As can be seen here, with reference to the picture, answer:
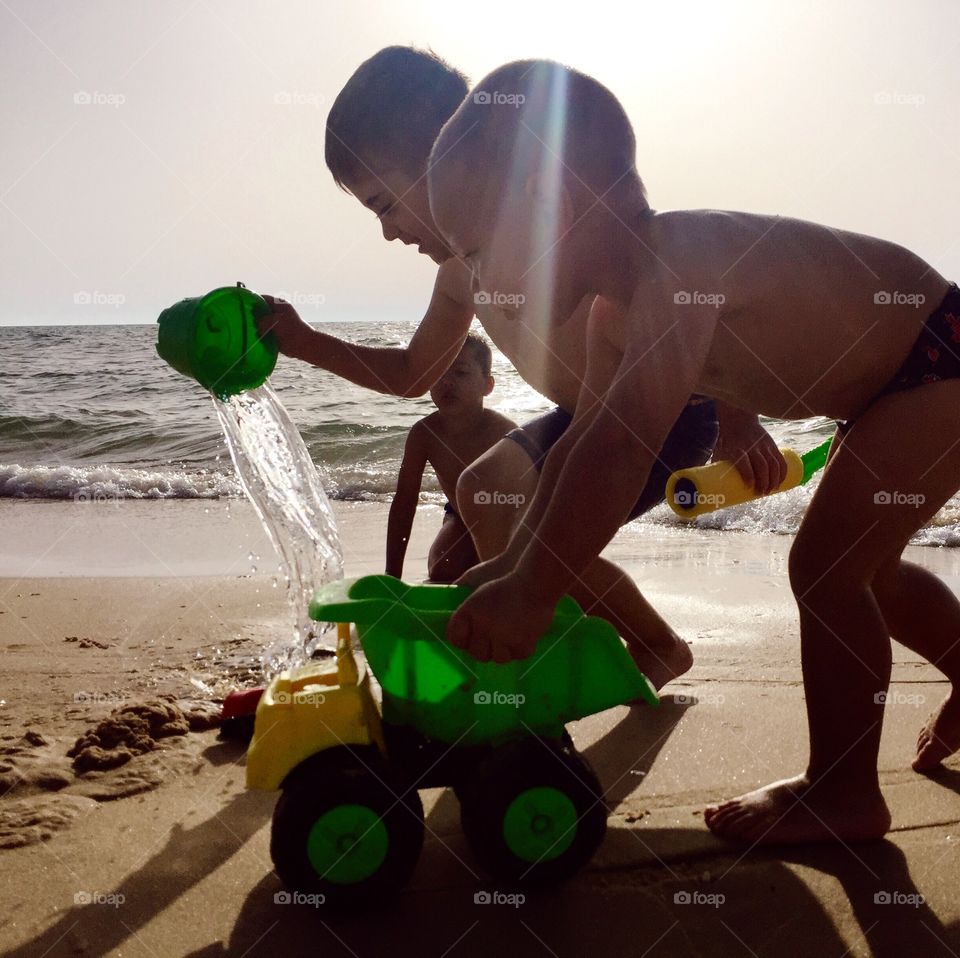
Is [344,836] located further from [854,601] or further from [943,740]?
[943,740]

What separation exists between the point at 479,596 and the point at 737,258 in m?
0.69

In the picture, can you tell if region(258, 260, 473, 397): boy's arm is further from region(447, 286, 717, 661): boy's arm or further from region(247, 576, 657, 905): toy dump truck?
region(447, 286, 717, 661): boy's arm

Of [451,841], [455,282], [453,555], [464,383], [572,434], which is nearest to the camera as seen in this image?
[451,841]

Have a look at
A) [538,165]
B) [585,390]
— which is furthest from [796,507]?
[538,165]

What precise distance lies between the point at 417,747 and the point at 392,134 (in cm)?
157

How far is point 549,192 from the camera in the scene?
145 centimetres

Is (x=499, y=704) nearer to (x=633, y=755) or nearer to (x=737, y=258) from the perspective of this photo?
(x=633, y=755)

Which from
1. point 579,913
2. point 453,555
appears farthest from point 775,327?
point 453,555

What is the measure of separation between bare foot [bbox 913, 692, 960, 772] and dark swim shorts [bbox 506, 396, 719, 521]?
79cm

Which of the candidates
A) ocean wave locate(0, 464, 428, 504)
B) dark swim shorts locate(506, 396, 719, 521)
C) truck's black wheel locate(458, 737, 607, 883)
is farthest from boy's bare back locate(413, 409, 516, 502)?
ocean wave locate(0, 464, 428, 504)

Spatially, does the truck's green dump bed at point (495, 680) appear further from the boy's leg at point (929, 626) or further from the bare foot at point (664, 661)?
the bare foot at point (664, 661)

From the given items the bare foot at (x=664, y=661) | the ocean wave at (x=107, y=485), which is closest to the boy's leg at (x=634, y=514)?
the bare foot at (x=664, y=661)

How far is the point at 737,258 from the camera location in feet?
4.92

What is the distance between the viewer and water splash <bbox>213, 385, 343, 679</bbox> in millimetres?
2035
